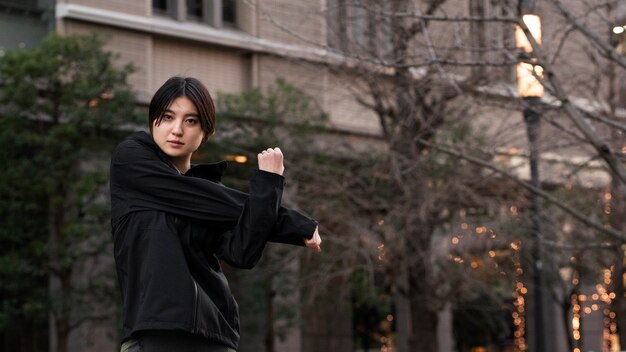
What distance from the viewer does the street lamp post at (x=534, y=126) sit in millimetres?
10433

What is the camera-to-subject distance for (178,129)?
327 centimetres

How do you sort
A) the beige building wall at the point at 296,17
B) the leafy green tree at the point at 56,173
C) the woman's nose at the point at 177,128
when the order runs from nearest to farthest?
the woman's nose at the point at 177,128
the leafy green tree at the point at 56,173
the beige building wall at the point at 296,17

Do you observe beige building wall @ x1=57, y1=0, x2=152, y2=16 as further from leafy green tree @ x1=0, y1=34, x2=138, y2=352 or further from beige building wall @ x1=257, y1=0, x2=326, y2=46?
leafy green tree @ x1=0, y1=34, x2=138, y2=352

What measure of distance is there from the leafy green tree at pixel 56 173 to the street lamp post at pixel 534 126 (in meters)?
5.18

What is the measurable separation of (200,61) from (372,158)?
4.08 meters

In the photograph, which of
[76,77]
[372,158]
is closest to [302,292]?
[372,158]

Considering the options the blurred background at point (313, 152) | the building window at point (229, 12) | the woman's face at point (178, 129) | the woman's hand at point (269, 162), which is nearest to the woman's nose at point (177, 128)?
the woman's face at point (178, 129)

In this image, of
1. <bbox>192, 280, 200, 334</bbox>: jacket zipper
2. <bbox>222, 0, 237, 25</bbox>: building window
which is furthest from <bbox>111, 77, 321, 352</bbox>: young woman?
A: <bbox>222, 0, 237, 25</bbox>: building window

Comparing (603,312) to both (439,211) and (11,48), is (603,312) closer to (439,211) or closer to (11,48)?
(439,211)

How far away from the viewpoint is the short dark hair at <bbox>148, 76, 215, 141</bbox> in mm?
3287

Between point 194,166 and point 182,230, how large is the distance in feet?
1.02

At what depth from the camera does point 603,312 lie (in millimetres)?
27844

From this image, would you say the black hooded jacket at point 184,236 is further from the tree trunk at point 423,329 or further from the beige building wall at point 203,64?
the beige building wall at point 203,64

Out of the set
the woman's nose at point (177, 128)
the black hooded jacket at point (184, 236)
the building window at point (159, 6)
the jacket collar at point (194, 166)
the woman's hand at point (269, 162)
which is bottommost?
the black hooded jacket at point (184, 236)
